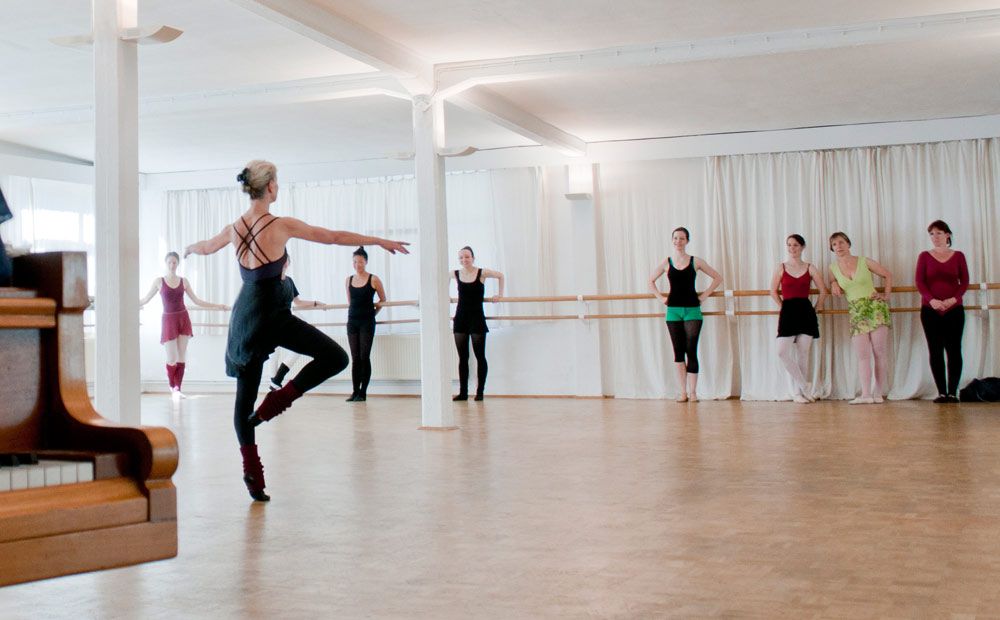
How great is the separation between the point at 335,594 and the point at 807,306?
23.2 ft

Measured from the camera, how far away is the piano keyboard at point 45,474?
1.62 meters

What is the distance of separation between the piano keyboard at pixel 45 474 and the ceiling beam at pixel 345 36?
3.66 metres

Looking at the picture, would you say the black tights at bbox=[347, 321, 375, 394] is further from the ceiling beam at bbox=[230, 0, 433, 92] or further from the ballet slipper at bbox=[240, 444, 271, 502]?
the ballet slipper at bbox=[240, 444, 271, 502]

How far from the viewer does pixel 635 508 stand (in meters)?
4.09

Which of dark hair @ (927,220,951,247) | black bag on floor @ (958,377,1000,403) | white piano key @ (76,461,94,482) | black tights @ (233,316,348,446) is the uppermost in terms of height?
dark hair @ (927,220,951,247)

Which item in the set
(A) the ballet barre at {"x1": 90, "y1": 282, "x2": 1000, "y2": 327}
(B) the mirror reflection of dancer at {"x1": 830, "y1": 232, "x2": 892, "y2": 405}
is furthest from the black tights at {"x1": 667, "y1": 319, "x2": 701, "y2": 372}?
(B) the mirror reflection of dancer at {"x1": 830, "y1": 232, "x2": 892, "y2": 405}

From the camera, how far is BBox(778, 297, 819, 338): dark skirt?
9.07 m

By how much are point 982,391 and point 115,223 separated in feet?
24.2

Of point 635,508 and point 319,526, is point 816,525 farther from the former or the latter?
point 319,526

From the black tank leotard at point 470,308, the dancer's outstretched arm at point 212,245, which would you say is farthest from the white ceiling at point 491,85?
the black tank leotard at point 470,308

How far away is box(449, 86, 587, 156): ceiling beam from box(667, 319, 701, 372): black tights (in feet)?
6.55

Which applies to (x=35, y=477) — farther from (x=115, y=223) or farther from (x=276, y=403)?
(x=276, y=403)

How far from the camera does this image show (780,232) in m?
9.77

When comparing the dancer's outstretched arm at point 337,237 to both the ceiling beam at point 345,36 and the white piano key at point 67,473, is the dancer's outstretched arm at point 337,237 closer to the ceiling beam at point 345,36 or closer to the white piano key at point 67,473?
the ceiling beam at point 345,36
